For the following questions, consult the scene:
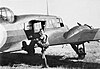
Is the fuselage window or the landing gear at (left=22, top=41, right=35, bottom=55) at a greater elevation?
the fuselage window

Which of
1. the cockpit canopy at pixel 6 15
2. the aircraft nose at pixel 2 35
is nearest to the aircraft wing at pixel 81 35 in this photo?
the cockpit canopy at pixel 6 15

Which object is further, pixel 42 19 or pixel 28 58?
pixel 28 58

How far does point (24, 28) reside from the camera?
11977 mm

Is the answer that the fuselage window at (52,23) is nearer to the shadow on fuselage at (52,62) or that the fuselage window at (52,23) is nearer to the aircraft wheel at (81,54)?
the shadow on fuselage at (52,62)

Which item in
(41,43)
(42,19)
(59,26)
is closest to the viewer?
(41,43)

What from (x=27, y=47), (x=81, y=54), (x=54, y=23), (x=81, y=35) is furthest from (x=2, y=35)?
(x=81, y=54)

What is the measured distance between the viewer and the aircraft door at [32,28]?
39.7 feet

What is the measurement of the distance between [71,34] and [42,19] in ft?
6.16

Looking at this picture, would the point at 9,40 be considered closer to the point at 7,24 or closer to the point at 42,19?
the point at 7,24

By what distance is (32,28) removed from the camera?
12305 millimetres

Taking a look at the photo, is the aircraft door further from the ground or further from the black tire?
the black tire

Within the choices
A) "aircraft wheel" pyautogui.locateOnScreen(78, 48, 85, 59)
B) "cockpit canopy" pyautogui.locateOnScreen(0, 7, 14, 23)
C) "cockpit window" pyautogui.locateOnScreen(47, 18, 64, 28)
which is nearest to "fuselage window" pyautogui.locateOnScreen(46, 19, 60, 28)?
"cockpit window" pyautogui.locateOnScreen(47, 18, 64, 28)

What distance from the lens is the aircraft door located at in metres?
12.1

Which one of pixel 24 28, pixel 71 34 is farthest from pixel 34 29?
pixel 71 34
